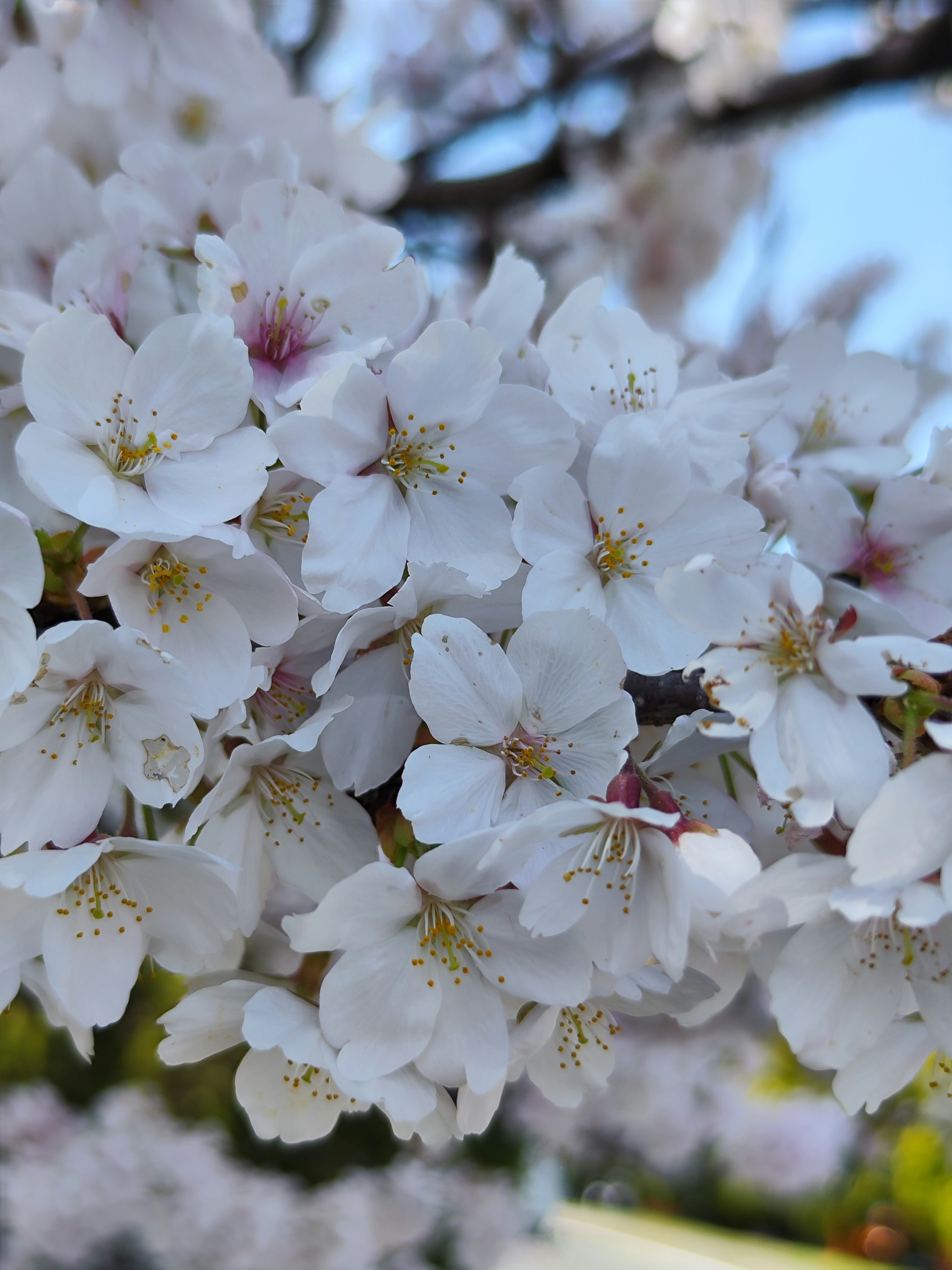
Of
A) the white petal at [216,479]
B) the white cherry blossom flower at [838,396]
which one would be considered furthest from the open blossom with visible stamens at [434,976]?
the white cherry blossom flower at [838,396]

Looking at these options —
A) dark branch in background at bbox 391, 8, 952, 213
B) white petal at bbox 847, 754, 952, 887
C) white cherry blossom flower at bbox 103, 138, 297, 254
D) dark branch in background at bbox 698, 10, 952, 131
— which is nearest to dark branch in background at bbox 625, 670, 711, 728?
white petal at bbox 847, 754, 952, 887

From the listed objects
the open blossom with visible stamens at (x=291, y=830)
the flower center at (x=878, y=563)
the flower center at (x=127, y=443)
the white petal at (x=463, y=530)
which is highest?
the flower center at (x=127, y=443)

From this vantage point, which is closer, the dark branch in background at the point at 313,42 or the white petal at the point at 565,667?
the white petal at the point at 565,667

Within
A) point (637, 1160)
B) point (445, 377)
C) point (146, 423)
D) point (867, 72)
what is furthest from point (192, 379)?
point (637, 1160)

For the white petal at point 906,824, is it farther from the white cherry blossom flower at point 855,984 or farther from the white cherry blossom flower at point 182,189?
the white cherry blossom flower at point 182,189

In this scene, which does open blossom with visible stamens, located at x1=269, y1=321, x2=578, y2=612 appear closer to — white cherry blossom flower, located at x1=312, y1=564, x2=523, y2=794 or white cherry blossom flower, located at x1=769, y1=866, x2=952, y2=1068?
white cherry blossom flower, located at x1=312, y1=564, x2=523, y2=794

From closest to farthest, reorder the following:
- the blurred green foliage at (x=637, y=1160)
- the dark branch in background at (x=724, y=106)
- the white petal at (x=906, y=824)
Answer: the white petal at (x=906, y=824) → the dark branch in background at (x=724, y=106) → the blurred green foliage at (x=637, y=1160)
